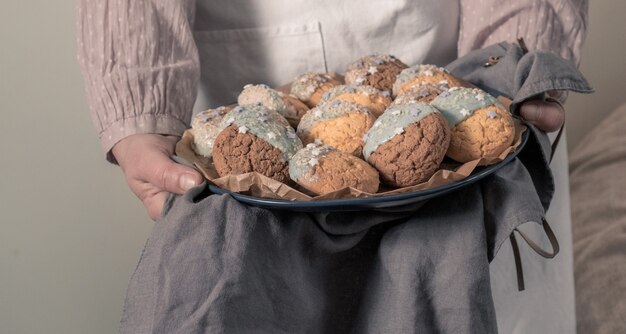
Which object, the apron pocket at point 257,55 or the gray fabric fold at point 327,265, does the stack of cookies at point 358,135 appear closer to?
the gray fabric fold at point 327,265

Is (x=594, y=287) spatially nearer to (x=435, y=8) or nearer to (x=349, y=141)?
(x=435, y=8)

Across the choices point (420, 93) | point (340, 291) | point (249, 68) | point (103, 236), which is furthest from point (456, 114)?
point (103, 236)

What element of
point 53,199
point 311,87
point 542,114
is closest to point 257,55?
point 311,87

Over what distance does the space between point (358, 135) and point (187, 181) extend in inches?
5.9

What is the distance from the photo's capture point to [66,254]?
1092mm

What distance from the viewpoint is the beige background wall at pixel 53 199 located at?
988mm

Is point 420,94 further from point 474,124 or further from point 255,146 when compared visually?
point 255,146

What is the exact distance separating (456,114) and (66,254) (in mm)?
759

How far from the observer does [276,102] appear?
0.64 metres

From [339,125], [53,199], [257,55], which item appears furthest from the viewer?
[53,199]

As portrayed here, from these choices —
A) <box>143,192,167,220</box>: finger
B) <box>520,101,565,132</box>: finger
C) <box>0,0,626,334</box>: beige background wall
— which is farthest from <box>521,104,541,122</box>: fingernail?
<box>0,0,626,334</box>: beige background wall

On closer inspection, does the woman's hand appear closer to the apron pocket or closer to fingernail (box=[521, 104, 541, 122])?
the apron pocket

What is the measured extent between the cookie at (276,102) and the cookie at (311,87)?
2 cm

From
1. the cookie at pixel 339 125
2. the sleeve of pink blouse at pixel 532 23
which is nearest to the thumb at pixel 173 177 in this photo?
the cookie at pixel 339 125
